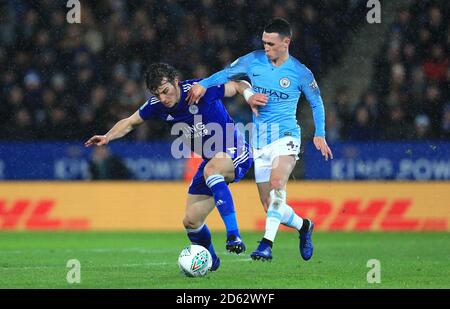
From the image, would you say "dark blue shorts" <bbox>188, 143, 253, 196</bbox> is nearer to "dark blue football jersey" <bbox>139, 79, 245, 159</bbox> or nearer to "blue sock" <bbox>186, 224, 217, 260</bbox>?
"dark blue football jersey" <bbox>139, 79, 245, 159</bbox>

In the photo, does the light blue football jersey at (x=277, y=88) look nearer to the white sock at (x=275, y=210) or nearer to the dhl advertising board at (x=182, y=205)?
the white sock at (x=275, y=210)

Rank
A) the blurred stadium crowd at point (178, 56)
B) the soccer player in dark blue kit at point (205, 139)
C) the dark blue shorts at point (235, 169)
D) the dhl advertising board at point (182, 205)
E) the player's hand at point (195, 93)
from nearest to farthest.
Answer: the player's hand at point (195, 93), the soccer player in dark blue kit at point (205, 139), the dark blue shorts at point (235, 169), the dhl advertising board at point (182, 205), the blurred stadium crowd at point (178, 56)

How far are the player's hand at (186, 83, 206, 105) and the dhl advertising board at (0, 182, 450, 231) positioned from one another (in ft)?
21.8

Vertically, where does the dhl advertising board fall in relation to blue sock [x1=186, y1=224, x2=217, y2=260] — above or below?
above

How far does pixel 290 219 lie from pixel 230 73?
1.50 meters

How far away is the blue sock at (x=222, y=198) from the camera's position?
837cm

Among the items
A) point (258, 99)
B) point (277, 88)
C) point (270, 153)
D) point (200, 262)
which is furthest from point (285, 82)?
point (200, 262)

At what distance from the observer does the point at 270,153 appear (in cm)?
909

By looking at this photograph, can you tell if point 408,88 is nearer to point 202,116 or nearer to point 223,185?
point 202,116

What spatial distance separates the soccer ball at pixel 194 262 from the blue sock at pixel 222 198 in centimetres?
34

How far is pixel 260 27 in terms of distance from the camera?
57.9 ft

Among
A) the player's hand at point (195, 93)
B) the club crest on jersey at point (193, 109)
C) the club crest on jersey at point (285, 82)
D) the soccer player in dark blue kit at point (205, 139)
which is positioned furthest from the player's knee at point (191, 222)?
the club crest on jersey at point (285, 82)

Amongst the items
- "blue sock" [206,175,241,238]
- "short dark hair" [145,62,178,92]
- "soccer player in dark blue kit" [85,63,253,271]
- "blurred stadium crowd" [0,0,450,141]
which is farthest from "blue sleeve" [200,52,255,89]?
"blurred stadium crowd" [0,0,450,141]

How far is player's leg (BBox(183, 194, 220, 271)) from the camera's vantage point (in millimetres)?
8859
